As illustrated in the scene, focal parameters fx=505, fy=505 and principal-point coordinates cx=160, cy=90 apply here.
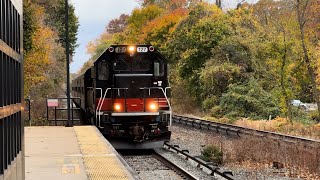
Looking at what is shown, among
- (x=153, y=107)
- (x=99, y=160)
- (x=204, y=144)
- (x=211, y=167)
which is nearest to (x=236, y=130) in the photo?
(x=204, y=144)

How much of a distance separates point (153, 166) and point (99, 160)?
381 centimetres

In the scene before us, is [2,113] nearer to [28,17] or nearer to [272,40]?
[28,17]

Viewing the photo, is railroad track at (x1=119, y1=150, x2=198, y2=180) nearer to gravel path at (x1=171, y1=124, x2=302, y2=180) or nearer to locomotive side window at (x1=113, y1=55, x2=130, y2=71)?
gravel path at (x1=171, y1=124, x2=302, y2=180)

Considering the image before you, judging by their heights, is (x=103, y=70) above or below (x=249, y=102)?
above

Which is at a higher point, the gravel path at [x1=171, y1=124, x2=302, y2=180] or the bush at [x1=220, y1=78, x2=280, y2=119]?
the bush at [x1=220, y1=78, x2=280, y2=119]

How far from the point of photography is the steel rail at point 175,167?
1154cm

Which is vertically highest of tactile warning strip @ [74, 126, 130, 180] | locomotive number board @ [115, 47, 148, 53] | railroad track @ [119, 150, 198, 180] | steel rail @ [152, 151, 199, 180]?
locomotive number board @ [115, 47, 148, 53]

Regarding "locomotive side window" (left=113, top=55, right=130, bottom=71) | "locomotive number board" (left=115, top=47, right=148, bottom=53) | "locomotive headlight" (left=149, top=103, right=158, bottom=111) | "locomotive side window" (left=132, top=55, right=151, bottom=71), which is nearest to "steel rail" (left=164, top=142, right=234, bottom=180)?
"locomotive headlight" (left=149, top=103, right=158, bottom=111)

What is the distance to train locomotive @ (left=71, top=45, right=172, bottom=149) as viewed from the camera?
16141mm

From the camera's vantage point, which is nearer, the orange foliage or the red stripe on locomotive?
the red stripe on locomotive

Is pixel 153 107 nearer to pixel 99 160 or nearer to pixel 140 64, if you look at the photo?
pixel 140 64

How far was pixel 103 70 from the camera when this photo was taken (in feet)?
53.6

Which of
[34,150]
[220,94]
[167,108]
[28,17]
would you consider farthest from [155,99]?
[220,94]

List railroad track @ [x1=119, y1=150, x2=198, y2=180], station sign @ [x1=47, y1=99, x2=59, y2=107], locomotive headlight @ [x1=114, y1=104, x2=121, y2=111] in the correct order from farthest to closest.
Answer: station sign @ [x1=47, y1=99, x2=59, y2=107]
locomotive headlight @ [x1=114, y1=104, x2=121, y2=111]
railroad track @ [x1=119, y1=150, x2=198, y2=180]
